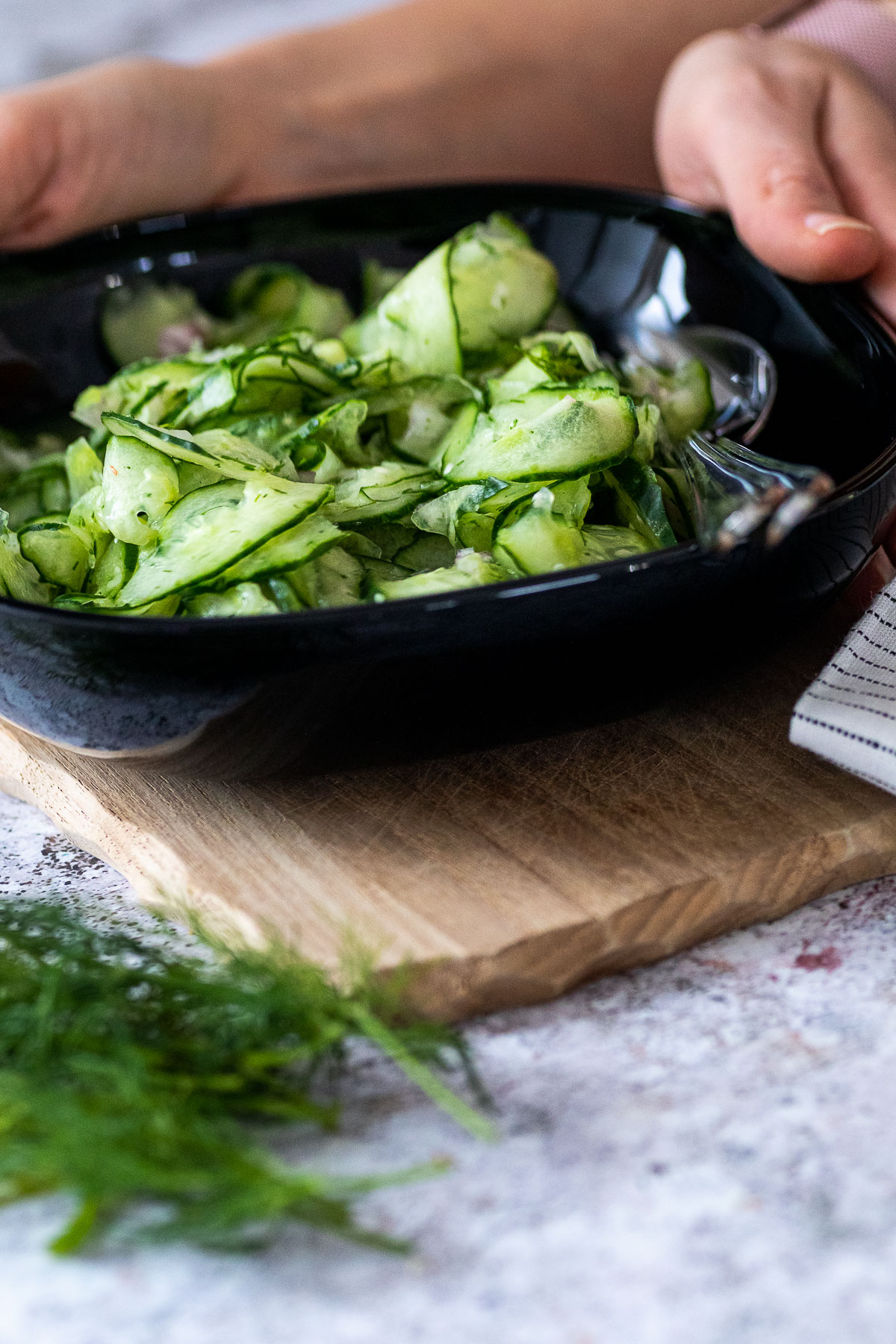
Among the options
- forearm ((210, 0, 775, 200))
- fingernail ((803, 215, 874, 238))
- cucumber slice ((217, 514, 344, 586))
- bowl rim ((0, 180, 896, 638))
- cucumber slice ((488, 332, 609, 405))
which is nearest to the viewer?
bowl rim ((0, 180, 896, 638))

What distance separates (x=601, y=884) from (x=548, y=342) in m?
0.58

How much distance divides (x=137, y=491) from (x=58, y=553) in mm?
89

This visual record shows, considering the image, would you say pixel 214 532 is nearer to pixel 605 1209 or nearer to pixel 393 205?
pixel 605 1209

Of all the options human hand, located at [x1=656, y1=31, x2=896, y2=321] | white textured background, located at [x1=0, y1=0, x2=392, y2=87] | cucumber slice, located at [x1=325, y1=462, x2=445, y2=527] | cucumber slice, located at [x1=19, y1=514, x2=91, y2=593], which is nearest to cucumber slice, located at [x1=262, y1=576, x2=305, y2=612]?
cucumber slice, located at [x1=325, y1=462, x2=445, y2=527]

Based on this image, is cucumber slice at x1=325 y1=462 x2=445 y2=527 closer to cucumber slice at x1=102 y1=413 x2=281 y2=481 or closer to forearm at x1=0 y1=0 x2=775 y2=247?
cucumber slice at x1=102 y1=413 x2=281 y2=481

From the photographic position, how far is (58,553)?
1.01 m

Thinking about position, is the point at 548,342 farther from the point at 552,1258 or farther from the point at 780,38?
the point at 552,1258

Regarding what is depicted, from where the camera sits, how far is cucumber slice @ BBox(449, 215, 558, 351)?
1265 millimetres

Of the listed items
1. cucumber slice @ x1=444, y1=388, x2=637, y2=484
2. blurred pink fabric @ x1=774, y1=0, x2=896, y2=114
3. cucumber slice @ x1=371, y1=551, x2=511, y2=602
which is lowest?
cucumber slice @ x1=371, y1=551, x2=511, y2=602

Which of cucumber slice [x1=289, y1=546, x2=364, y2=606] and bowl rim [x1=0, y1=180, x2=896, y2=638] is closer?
bowl rim [x1=0, y1=180, x2=896, y2=638]

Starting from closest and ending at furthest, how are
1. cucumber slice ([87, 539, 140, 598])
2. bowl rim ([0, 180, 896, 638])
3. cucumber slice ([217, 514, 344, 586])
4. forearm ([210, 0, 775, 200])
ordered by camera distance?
bowl rim ([0, 180, 896, 638])
cucumber slice ([217, 514, 344, 586])
cucumber slice ([87, 539, 140, 598])
forearm ([210, 0, 775, 200])

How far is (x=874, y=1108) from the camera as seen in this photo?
0.74m

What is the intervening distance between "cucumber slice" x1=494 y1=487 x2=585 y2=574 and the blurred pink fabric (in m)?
0.95

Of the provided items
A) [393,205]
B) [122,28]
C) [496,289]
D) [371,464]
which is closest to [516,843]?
[371,464]
